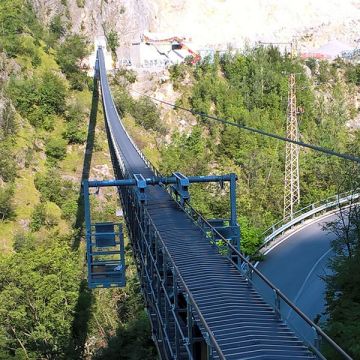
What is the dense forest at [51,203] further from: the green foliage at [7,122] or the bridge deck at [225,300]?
the bridge deck at [225,300]

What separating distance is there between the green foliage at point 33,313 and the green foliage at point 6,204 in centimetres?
1035

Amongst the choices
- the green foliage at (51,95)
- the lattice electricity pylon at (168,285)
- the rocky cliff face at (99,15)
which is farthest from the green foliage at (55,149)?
the lattice electricity pylon at (168,285)

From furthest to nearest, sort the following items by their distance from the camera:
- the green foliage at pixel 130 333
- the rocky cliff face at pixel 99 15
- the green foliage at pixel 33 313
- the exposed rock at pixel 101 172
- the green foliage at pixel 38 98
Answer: the rocky cliff face at pixel 99 15
the green foliage at pixel 38 98
the exposed rock at pixel 101 172
the green foliage at pixel 33 313
the green foliage at pixel 130 333

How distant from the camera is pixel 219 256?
938cm

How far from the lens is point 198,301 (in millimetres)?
7402

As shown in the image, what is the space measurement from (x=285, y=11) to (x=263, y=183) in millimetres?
34808

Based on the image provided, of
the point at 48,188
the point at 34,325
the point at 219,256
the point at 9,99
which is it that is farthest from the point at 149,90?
the point at 219,256

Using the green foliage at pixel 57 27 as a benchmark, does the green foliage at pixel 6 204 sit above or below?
below

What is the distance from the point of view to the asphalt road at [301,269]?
17.2 meters

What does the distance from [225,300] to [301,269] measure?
13.5 meters

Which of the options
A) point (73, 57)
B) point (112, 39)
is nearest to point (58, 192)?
point (73, 57)

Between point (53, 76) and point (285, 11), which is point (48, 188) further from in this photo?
point (285, 11)

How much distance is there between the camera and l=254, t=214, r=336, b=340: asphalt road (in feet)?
56.4

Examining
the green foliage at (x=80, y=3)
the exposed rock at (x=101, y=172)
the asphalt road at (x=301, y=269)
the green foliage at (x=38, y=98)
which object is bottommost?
the asphalt road at (x=301, y=269)
